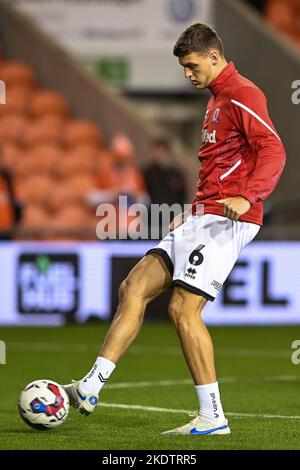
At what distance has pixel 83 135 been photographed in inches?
778

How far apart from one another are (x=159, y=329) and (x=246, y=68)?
5.56m

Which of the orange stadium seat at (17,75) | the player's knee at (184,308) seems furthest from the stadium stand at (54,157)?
the player's knee at (184,308)

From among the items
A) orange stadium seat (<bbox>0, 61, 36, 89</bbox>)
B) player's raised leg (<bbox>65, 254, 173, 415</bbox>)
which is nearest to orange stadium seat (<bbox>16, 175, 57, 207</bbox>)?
orange stadium seat (<bbox>0, 61, 36, 89</bbox>)

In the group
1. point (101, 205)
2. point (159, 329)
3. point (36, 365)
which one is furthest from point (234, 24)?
point (36, 365)

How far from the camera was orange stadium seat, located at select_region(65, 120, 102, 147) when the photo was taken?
19.8 m

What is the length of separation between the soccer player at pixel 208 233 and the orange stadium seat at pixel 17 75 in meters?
12.8

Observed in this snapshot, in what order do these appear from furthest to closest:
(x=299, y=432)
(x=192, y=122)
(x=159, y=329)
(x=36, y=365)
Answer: (x=192, y=122) < (x=159, y=329) < (x=36, y=365) < (x=299, y=432)

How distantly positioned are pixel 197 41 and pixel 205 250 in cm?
117

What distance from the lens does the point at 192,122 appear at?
20891 millimetres

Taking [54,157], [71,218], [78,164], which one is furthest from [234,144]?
[54,157]

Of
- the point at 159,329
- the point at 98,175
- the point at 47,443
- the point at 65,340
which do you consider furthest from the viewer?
the point at 98,175

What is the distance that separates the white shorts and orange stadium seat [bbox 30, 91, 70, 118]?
42.4 ft

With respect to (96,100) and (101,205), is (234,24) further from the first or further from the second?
(101,205)

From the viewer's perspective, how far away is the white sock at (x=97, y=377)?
7258 mm
